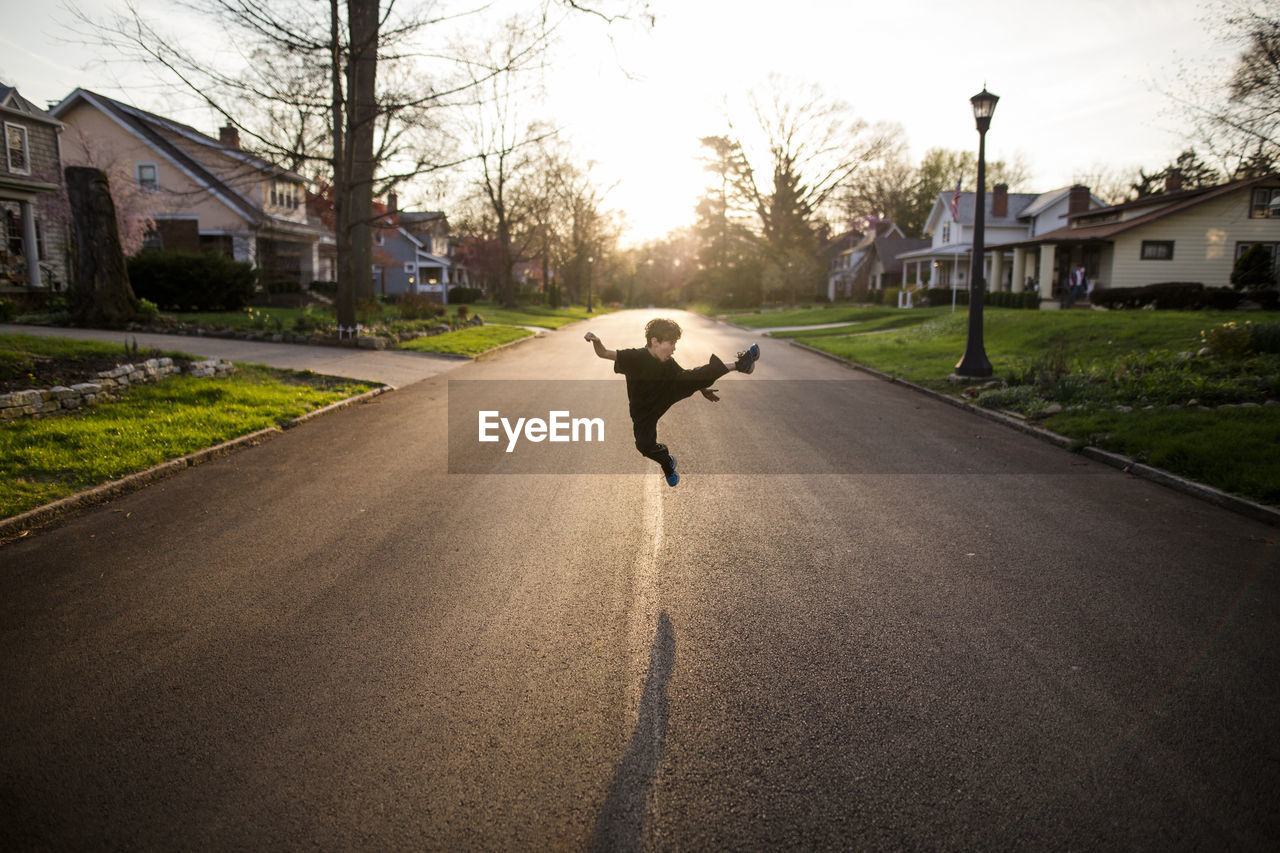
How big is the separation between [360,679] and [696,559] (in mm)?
2536

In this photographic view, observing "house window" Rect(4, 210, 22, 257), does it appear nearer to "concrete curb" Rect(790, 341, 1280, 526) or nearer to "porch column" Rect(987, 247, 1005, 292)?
"concrete curb" Rect(790, 341, 1280, 526)

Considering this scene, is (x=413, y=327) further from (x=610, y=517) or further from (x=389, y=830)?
(x=389, y=830)

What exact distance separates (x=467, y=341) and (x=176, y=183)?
71.7ft

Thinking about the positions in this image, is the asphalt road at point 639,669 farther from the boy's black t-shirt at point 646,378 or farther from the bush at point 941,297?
the bush at point 941,297

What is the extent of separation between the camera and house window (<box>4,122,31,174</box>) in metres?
24.8

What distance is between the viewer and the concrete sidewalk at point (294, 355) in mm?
15086

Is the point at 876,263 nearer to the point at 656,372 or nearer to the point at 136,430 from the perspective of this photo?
the point at 136,430

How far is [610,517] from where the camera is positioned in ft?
21.7

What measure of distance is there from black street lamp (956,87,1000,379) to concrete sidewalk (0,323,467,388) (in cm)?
1107

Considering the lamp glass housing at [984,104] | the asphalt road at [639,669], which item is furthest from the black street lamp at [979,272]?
the asphalt road at [639,669]

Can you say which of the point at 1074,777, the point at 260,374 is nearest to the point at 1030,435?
the point at 1074,777

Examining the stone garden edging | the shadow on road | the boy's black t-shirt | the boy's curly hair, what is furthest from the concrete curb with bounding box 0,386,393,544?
the shadow on road

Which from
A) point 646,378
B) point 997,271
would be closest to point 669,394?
point 646,378

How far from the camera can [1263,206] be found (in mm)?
30953
